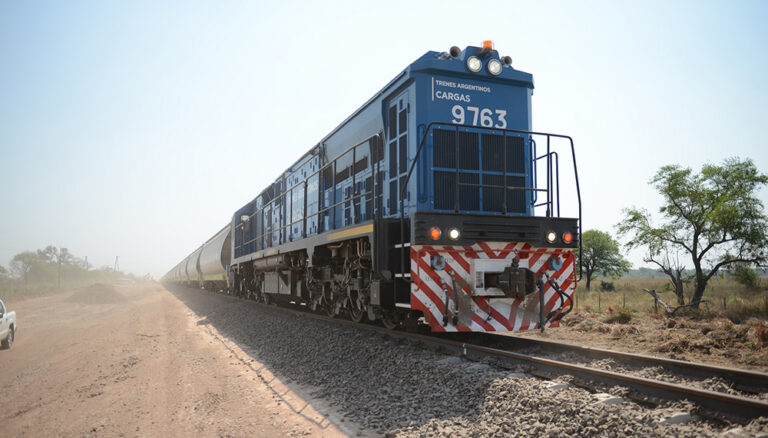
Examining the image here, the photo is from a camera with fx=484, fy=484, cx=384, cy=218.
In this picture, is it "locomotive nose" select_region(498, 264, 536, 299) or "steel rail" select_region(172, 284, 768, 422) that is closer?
"steel rail" select_region(172, 284, 768, 422)

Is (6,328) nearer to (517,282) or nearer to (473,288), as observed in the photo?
(473,288)

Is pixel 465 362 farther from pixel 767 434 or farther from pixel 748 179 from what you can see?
pixel 748 179

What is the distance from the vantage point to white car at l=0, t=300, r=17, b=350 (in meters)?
10.6

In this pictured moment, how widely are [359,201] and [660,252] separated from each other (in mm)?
18027

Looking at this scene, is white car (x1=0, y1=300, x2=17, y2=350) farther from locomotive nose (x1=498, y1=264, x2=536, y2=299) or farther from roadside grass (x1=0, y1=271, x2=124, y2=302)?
roadside grass (x1=0, y1=271, x2=124, y2=302)

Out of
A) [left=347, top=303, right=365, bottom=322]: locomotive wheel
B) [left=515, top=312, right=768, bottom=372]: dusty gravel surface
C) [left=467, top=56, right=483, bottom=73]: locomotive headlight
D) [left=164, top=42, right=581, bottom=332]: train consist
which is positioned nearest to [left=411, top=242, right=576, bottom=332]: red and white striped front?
[left=164, top=42, right=581, bottom=332]: train consist

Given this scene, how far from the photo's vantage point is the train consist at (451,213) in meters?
5.77

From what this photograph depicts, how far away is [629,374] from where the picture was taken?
15.1 feet

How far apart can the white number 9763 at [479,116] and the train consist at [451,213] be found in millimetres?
15

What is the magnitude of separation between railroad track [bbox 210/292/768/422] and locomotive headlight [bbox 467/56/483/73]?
375 cm

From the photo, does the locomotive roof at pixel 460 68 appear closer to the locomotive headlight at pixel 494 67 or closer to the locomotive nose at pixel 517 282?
the locomotive headlight at pixel 494 67

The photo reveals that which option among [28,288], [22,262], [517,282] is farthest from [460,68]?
[22,262]

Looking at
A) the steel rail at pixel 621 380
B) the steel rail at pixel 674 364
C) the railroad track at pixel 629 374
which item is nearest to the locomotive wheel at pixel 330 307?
the railroad track at pixel 629 374

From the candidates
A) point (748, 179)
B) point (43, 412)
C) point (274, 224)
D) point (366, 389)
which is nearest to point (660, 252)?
point (748, 179)
